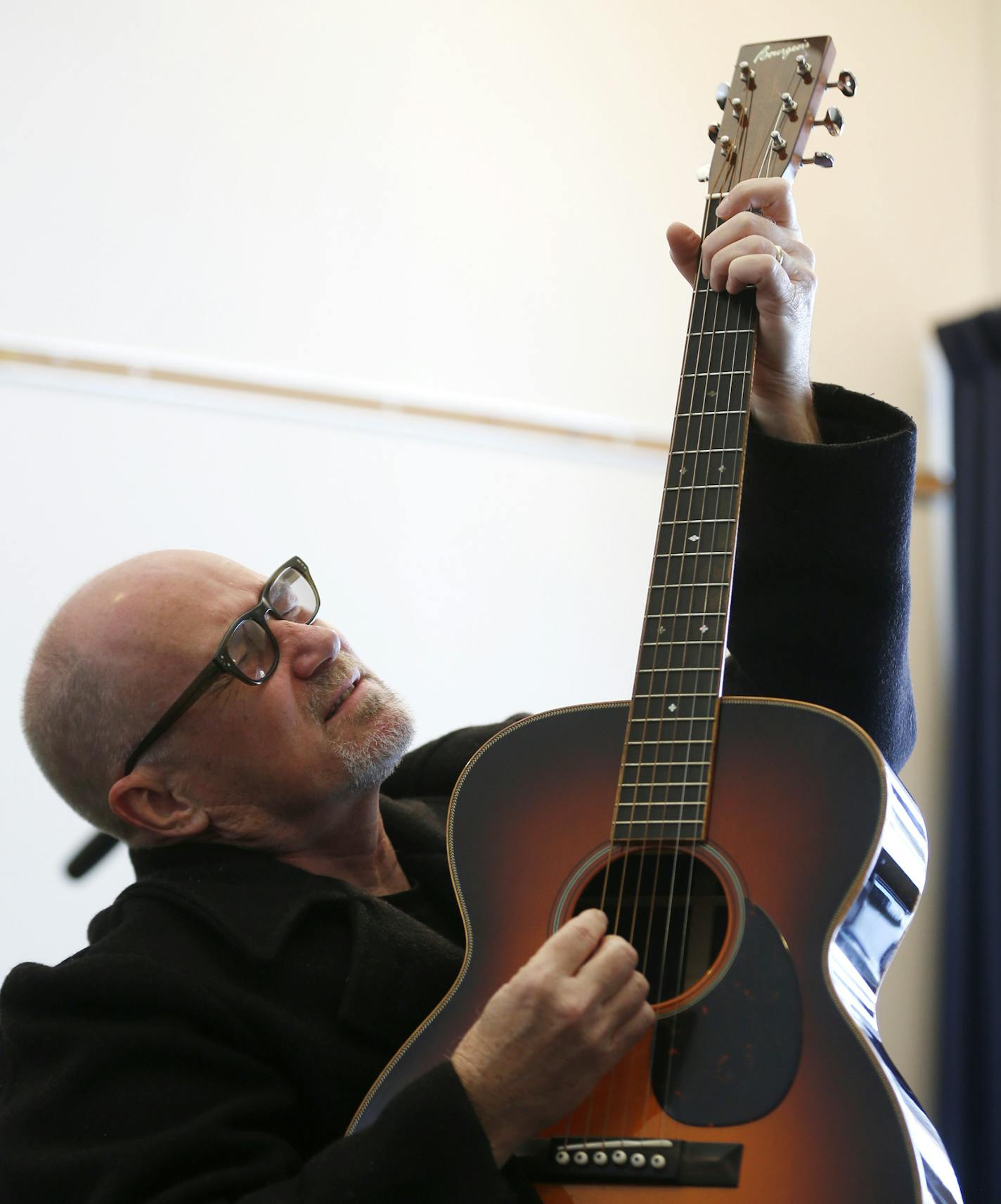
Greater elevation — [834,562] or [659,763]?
[834,562]

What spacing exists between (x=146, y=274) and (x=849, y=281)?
143 centimetres

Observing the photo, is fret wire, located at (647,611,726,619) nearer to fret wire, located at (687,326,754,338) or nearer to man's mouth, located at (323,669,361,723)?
fret wire, located at (687,326,754,338)

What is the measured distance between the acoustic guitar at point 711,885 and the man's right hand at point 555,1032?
0.03 metres

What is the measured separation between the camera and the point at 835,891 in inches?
35.0

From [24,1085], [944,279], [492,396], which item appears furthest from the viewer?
[944,279]

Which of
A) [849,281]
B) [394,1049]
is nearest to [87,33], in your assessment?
[849,281]

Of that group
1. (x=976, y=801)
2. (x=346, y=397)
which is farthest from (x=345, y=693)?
(x=976, y=801)

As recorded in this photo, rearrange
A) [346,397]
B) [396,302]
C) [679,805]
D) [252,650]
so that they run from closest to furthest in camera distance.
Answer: [679,805] → [252,650] → [346,397] → [396,302]

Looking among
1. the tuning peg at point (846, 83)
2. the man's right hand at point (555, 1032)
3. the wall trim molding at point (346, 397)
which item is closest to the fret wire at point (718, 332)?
the tuning peg at point (846, 83)

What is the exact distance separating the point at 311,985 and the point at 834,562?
62 cm

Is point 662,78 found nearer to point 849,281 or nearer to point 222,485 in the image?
point 849,281

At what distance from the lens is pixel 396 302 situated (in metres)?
2.37

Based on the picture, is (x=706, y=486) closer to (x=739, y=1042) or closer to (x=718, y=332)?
(x=718, y=332)

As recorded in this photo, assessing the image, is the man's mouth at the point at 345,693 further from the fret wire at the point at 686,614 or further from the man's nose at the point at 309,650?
the fret wire at the point at 686,614
